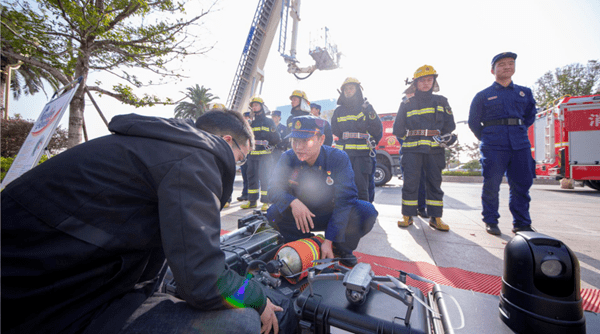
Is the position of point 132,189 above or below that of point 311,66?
below

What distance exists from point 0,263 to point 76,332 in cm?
31

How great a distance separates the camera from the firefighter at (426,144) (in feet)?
10.6

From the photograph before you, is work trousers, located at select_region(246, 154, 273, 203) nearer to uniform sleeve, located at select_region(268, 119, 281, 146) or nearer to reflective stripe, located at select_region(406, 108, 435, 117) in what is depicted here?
uniform sleeve, located at select_region(268, 119, 281, 146)

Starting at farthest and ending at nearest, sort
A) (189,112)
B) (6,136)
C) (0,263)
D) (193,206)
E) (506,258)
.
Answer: (189,112), (6,136), (506,258), (193,206), (0,263)

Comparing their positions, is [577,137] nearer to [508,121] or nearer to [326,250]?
[508,121]

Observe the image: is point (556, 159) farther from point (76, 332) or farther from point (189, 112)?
point (189, 112)

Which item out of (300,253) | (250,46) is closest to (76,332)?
(300,253)

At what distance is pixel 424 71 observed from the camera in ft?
10.8

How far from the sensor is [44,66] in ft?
13.4

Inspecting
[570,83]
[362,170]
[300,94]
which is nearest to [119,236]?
[362,170]

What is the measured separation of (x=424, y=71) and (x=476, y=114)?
2.97ft

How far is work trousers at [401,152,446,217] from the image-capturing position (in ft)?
10.6

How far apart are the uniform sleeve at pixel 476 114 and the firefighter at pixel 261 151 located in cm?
339

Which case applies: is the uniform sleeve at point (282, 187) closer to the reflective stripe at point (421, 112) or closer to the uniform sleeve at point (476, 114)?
the reflective stripe at point (421, 112)
